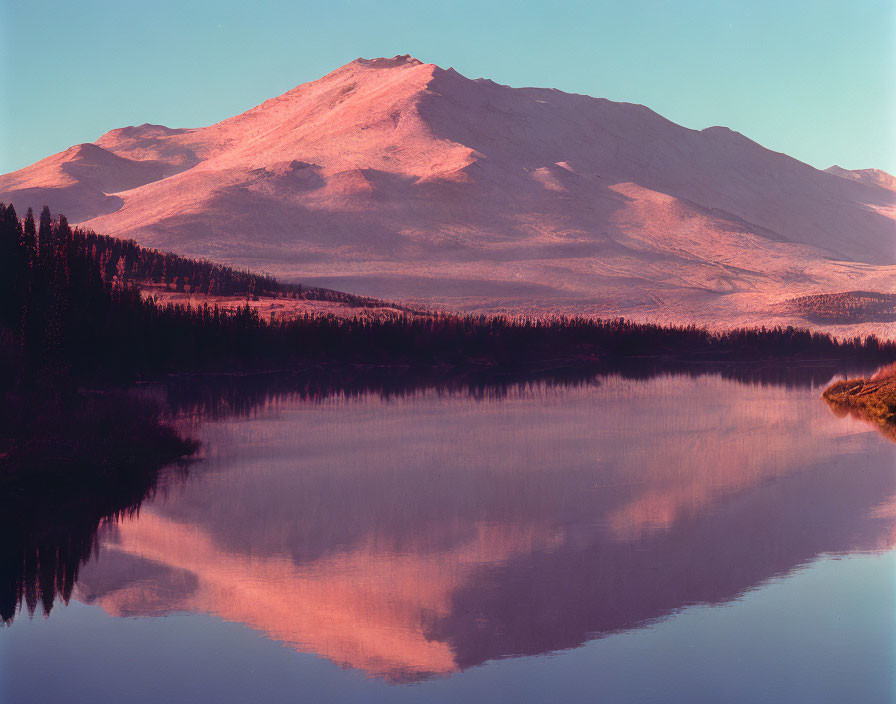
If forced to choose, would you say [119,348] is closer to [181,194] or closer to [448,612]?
[448,612]

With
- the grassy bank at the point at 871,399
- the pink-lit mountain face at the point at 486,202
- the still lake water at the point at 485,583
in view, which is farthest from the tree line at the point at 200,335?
the pink-lit mountain face at the point at 486,202

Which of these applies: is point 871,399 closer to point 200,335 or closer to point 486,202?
point 200,335

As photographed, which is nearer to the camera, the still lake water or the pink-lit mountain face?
the still lake water

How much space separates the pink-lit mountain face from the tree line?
2223 centimetres

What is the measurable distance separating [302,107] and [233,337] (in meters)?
146

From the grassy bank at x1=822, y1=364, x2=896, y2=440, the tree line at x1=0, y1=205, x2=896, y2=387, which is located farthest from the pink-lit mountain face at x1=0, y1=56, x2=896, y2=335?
the grassy bank at x1=822, y1=364, x2=896, y2=440

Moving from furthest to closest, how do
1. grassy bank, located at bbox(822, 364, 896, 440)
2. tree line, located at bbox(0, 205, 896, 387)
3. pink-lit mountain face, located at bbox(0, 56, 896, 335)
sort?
1. pink-lit mountain face, located at bbox(0, 56, 896, 335)
2. grassy bank, located at bbox(822, 364, 896, 440)
3. tree line, located at bbox(0, 205, 896, 387)

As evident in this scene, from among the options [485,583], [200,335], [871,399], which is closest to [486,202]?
[200,335]

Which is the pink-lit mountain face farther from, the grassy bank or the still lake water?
the still lake water

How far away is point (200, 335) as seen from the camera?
3894 cm

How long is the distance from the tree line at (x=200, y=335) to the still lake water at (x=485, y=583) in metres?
5.46

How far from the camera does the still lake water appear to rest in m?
8.70

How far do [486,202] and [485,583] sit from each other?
382 ft

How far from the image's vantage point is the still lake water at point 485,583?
8.70m
